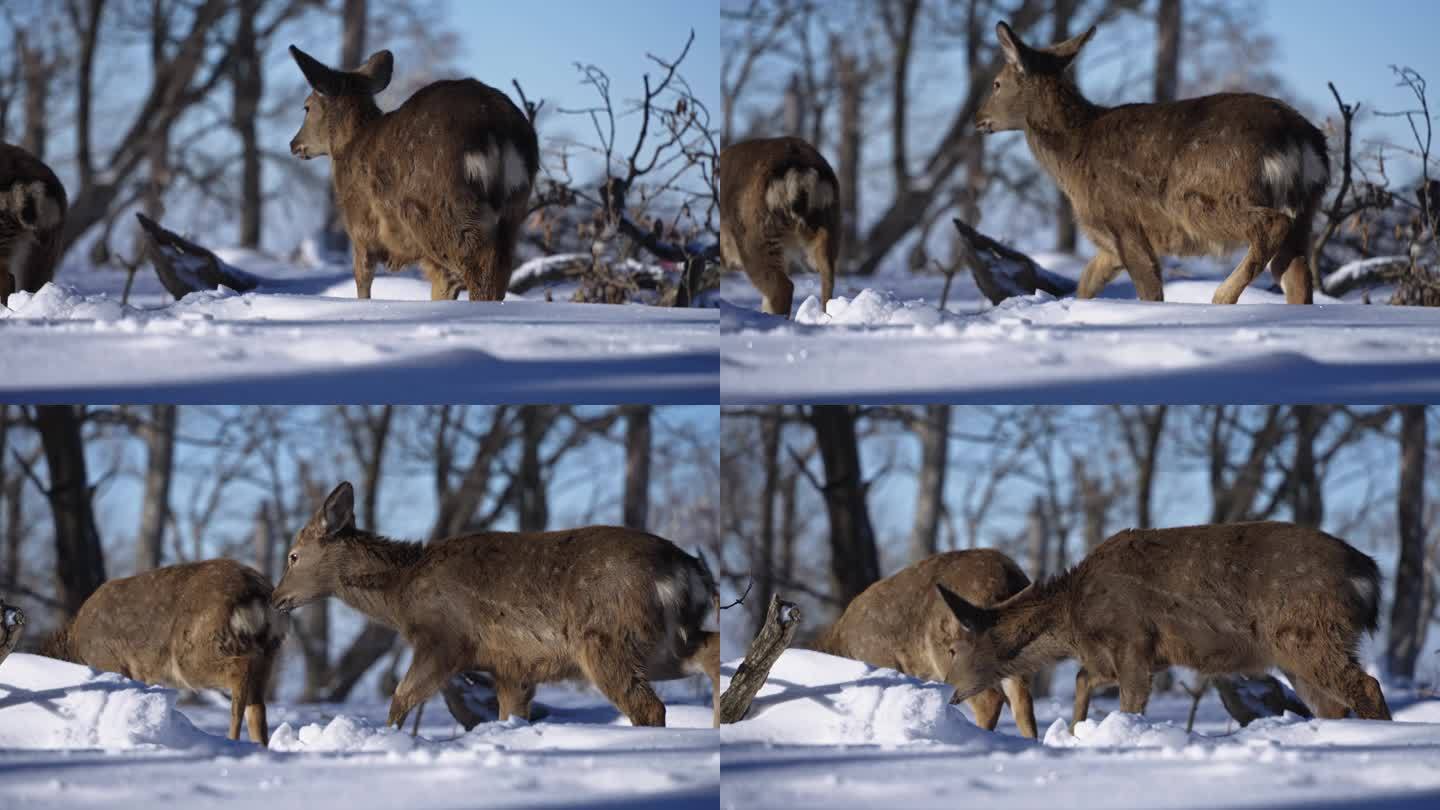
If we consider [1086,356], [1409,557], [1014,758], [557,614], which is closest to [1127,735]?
[1014,758]

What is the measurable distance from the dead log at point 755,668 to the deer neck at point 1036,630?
0.90 meters

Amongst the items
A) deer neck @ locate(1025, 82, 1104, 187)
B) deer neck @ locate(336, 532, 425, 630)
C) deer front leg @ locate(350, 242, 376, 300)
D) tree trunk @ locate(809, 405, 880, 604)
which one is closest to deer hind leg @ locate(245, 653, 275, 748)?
deer neck @ locate(336, 532, 425, 630)

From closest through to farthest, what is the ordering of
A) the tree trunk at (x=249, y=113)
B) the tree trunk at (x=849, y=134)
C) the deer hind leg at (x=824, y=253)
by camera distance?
the deer hind leg at (x=824, y=253), the tree trunk at (x=849, y=134), the tree trunk at (x=249, y=113)

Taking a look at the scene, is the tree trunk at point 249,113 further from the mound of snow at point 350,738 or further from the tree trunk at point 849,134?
the mound of snow at point 350,738

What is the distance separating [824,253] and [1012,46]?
51.0 inches

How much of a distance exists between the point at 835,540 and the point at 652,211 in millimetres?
2025

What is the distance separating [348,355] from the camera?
7.61 m

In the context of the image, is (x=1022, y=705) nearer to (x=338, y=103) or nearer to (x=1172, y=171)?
(x=1172, y=171)

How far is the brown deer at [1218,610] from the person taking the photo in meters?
7.85

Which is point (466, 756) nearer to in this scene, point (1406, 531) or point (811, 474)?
point (811, 474)

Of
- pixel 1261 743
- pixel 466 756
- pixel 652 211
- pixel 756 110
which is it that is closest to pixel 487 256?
pixel 466 756

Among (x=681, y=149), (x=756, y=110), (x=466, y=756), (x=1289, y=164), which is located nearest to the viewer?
→ (x=466, y=756)

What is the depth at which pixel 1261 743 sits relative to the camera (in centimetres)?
755

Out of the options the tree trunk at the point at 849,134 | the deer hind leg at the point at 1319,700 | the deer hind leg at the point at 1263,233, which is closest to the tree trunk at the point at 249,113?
the tree trunk at the point at 849,134
